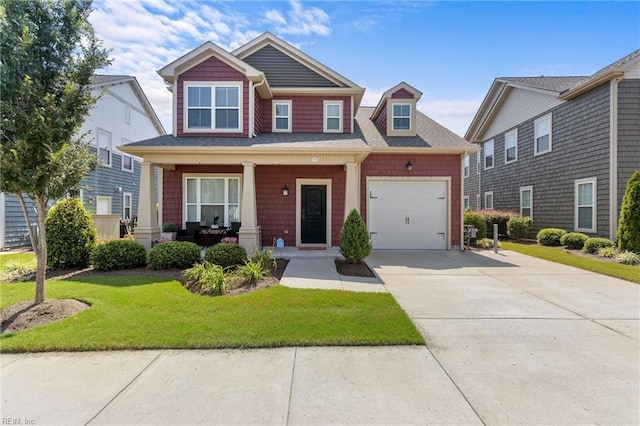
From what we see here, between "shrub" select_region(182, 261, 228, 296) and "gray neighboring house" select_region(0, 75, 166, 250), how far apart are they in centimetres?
971

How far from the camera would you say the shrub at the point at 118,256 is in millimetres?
7590

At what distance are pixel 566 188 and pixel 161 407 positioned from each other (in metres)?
15.6

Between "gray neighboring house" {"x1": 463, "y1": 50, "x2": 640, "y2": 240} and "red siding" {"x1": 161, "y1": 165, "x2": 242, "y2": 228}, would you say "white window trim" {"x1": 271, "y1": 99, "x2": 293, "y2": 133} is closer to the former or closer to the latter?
"red siding" {"x1": 161, "y1": 165, "x2": 242, "y2": 228}

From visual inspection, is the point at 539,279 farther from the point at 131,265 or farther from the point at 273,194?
the point at 131,265

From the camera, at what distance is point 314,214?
1159 centimetres

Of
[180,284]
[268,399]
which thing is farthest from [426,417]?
[180,284]

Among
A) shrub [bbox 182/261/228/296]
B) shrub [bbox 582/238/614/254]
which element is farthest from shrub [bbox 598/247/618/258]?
shrub [bbox 182/261/228/296]

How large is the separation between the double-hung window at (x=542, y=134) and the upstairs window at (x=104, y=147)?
67.0 feet

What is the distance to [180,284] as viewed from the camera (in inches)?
253

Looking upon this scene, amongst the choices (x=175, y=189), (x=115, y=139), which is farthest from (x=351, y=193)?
(x=115, y=139)

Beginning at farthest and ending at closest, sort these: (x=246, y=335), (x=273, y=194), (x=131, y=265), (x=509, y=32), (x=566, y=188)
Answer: (x=566, y=188)
(x=273, y=194)
(x=509, y=32)
(x=131, y=265)
(x=246, y=335)

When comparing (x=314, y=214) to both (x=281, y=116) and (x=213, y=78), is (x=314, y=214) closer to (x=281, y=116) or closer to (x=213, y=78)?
(x=281, y=116)

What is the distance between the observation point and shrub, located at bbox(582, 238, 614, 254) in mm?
10523

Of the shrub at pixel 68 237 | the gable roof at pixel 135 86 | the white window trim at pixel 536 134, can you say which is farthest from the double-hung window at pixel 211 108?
the white window trim at pixel 536 134
